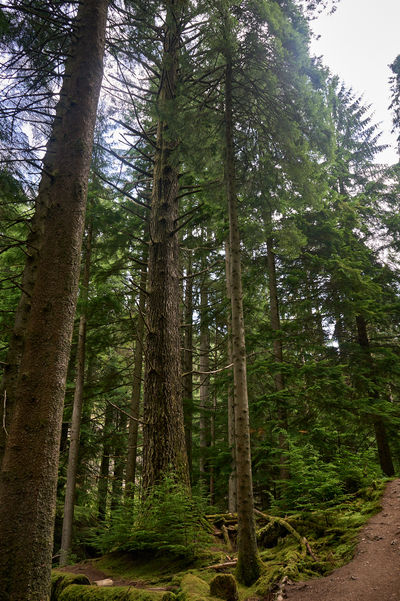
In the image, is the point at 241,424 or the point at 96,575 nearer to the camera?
the point at 241,424

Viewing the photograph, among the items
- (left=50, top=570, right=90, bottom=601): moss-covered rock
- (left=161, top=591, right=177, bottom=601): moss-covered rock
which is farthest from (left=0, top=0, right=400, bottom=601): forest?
(left=50, top=570, right=90, bottom=601): moss-covered rock

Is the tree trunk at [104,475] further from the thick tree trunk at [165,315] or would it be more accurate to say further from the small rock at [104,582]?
the small rock at [104,582]

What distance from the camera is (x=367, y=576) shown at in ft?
12.0

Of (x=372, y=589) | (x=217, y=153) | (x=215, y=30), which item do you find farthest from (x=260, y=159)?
(x=372, y=589)

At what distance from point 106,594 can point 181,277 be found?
607 cm

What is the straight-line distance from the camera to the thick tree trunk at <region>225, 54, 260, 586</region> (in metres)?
4.16

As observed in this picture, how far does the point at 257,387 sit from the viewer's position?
1460cm

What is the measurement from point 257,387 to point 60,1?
1324 centimetres

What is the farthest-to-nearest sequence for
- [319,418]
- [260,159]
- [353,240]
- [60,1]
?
1. [353,240]
2. [319,418]
3. [260,159]
4. [60,1]

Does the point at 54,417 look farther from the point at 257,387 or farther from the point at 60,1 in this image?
the point at 257,387

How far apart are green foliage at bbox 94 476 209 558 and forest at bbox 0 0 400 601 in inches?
1.6

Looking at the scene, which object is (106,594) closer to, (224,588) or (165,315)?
(224,588)

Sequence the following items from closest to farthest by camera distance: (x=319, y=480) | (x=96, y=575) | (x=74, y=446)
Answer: (x=96, y=575) → (x=319, y=480) → (x=74, y=446)

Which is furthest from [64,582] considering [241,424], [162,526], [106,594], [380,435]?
[380,435]
